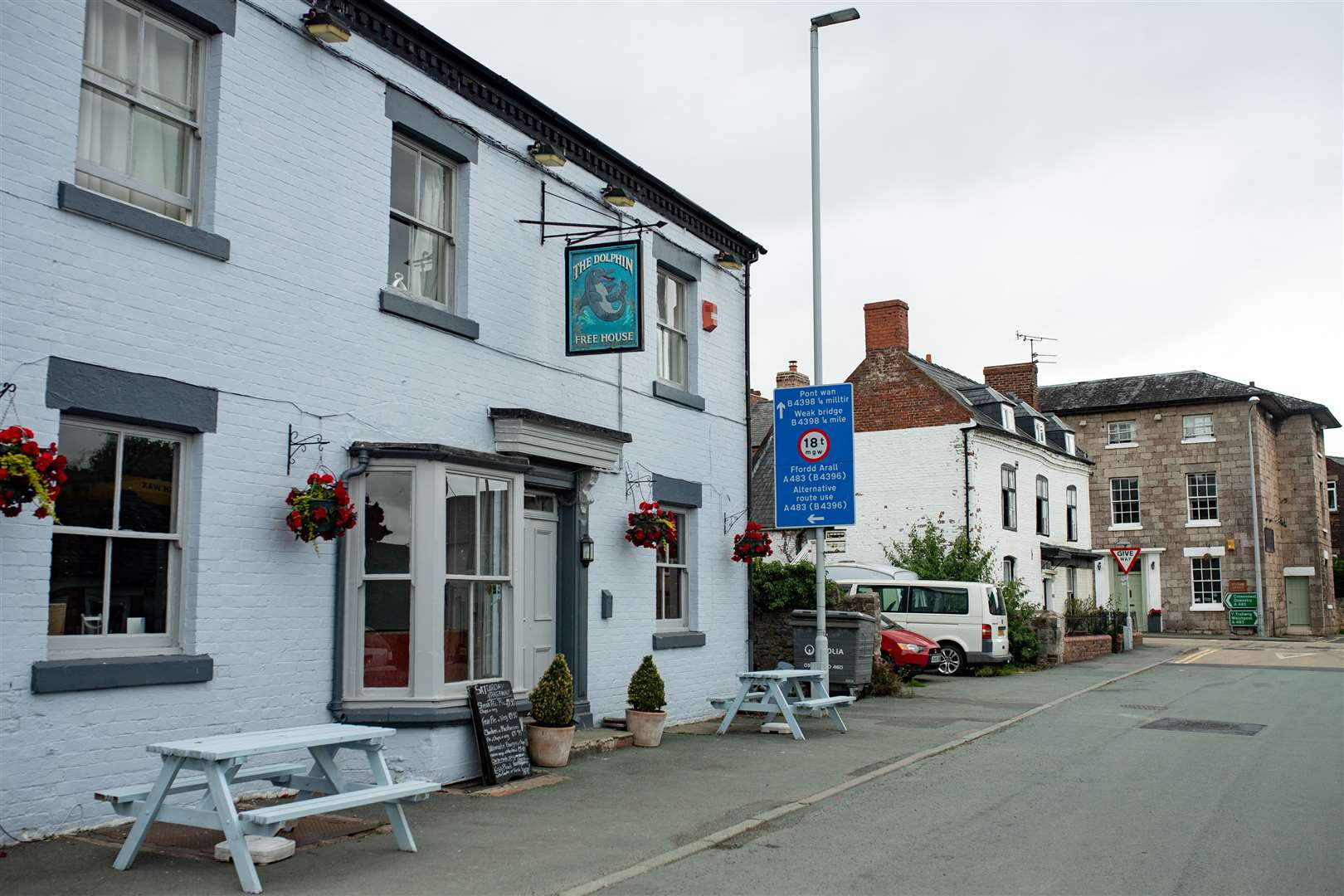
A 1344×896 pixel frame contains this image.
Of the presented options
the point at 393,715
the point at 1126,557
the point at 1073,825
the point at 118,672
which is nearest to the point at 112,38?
the point at 118,672

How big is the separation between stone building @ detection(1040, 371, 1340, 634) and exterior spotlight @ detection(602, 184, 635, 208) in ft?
127

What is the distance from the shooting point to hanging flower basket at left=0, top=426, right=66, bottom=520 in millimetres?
6867

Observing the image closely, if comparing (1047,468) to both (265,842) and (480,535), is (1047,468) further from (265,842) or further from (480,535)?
(265,842)

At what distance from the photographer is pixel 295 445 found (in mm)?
9438

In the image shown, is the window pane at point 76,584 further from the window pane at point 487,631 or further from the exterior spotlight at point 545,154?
the exterior spotlight at point 545,154

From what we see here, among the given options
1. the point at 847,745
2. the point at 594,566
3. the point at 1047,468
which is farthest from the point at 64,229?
the point at 1047,468

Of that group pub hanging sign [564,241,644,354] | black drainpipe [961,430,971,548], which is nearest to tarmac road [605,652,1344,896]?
pub hanging sign [564,241,644,354]

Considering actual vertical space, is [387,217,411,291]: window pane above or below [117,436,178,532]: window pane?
above

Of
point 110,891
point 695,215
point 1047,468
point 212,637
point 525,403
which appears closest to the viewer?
point 110,891

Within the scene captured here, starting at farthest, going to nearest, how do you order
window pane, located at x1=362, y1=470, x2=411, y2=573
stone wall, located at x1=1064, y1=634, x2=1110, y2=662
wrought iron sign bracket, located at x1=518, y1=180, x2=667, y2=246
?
stone wall, located at x1=1064, y1=634, x2=1110, y2=662 → wrought iron sign bracket, located at x1=518, y1=180, x2=667, y2=246 → window pane, located at x1=362, y1=470, x2=411, y2=573

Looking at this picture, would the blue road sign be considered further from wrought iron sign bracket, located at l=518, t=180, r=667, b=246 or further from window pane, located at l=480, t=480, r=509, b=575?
window pane, located at l=480, t=480, r=509, b=575

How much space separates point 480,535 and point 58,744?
158 inches

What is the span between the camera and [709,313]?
1609 centimetres

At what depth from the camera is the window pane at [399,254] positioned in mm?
10875
